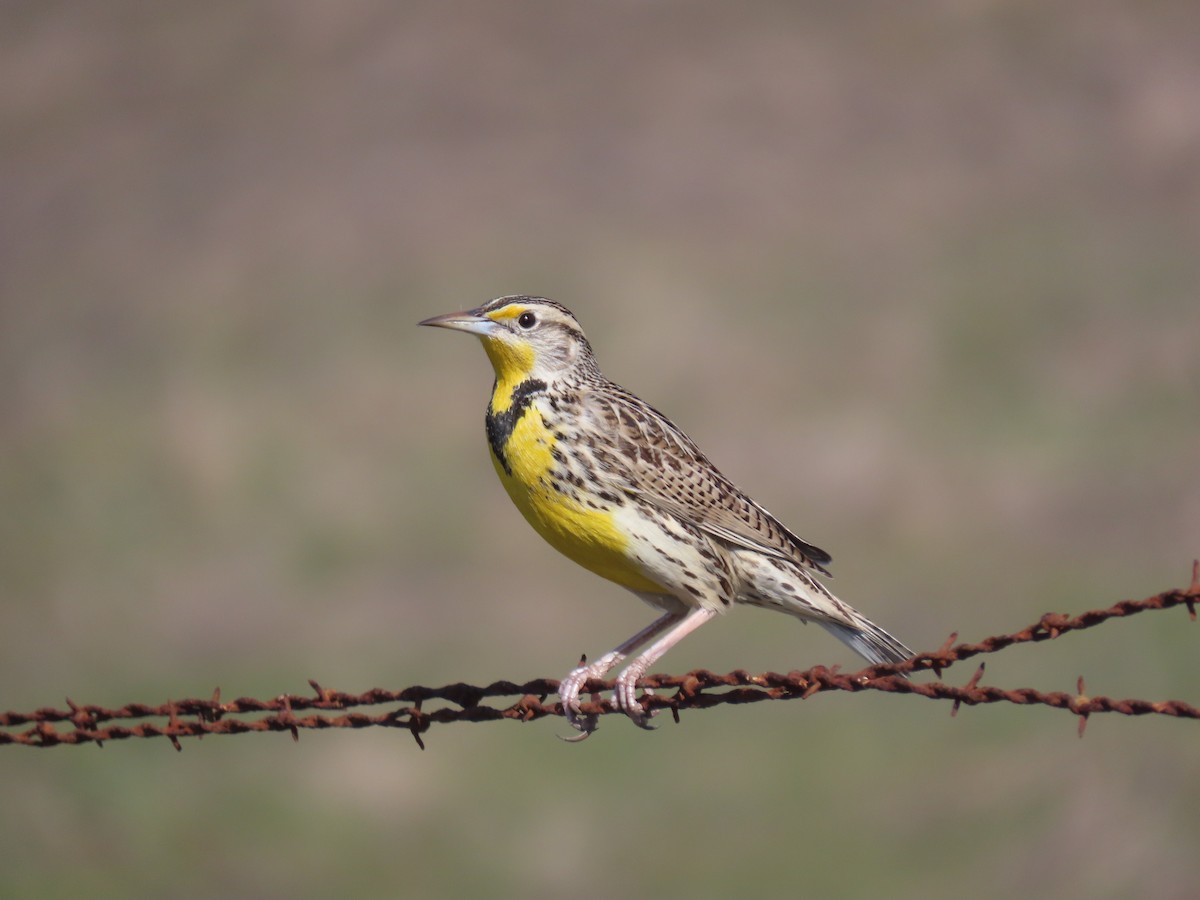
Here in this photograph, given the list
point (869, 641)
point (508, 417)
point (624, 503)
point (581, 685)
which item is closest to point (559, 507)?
point (624, 503)

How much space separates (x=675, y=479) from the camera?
423 centimetres

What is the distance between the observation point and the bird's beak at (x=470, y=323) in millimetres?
4195

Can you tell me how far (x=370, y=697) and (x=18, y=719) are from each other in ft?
2.75

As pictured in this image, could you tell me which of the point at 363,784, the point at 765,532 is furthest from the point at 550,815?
the point at 765,532

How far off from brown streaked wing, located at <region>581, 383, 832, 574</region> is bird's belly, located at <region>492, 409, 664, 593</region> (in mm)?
104

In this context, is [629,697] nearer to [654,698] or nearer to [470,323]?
[654,698]

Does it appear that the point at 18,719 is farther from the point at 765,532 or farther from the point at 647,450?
the point at 765,532

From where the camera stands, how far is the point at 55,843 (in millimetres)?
10617

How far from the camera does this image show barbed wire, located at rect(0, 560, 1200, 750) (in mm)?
2826

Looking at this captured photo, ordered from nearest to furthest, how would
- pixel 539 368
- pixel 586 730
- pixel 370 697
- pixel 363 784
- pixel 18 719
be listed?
pixel 370 697, pixel 18 719, pixel 586 730, pixel 539 368, pixel 363 784

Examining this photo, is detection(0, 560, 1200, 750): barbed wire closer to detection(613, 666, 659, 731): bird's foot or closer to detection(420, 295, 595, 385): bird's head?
detection(613, 666, 659, 731): bird's foot

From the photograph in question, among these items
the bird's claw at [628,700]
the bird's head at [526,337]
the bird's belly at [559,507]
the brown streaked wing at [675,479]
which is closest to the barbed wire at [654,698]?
the bird's claw at [628,700]

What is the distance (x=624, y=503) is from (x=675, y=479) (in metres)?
0.22

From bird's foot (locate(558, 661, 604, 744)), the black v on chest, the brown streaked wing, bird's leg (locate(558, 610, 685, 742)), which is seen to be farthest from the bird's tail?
the black v on chest
